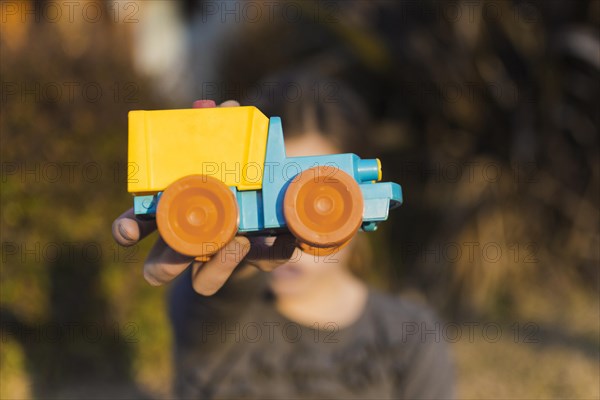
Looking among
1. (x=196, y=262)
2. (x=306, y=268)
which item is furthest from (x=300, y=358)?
(x=196, y=262)

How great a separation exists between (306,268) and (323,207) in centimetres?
89

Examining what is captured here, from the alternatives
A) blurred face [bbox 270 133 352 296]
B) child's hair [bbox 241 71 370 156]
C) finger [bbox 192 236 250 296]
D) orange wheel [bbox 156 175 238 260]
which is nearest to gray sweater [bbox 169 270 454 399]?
blurred face [bbox 270 133 352 296]

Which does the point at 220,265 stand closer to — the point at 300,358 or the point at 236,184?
the point at 236,184

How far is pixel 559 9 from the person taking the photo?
16.9 ft

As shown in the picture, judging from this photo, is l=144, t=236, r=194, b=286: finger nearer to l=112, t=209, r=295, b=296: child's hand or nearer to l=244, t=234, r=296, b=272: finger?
l=112, t=209, r=295, b=296: child's hand

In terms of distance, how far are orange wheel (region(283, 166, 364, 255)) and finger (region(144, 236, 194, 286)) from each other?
196mm

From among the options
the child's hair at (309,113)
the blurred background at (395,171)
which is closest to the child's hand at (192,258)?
the child's hair at (309,113)

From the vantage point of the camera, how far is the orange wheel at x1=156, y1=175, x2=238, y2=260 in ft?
3.28

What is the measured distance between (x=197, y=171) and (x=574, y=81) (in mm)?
5020

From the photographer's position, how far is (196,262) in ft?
3.74

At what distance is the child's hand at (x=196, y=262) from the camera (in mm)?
1057

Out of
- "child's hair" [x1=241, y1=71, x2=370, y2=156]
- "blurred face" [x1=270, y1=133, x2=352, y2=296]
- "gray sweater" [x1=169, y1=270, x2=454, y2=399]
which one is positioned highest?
"child's hair" [x1=241, y1=71, x2=370, y2=156]

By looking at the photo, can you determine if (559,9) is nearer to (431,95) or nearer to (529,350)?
(431,95)

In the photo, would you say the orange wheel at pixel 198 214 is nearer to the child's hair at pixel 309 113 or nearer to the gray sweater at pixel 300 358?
the gray sweater at pixel 300 358
